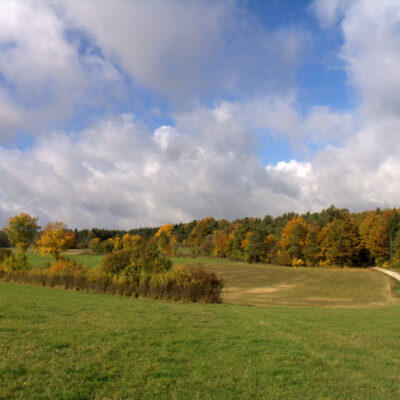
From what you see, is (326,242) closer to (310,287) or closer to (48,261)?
(310,287)

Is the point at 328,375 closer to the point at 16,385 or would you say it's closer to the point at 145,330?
the point at 145,330

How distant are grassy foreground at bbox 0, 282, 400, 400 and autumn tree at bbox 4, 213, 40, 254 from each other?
2833 inches

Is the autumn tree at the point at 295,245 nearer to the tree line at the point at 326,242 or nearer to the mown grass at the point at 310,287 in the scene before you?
the tree line at the point at 326,242

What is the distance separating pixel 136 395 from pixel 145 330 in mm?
4066

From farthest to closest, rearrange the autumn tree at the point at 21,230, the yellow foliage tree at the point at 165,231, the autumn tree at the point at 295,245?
the yellow foliage tree at the point at 165,231 < the autumn tree at the point at 295,245 < the autumn tree at the point at 21,230

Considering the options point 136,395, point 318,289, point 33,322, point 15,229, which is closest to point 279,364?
point 136,395

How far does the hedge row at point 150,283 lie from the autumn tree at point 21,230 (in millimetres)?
51274

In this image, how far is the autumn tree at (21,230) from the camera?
2879 inches

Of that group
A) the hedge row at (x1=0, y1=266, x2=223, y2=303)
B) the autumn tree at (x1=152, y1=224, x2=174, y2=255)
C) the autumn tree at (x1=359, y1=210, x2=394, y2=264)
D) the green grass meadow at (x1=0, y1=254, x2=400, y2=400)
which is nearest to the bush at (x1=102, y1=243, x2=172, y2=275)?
the hedge row at (x1=0, y1=266, x2=223, y2=303)

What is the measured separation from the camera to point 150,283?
931 inches

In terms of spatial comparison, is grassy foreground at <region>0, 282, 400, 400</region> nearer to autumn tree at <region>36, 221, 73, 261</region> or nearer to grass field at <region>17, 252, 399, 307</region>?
grass field at <region>17, 252, 399, 307</region>

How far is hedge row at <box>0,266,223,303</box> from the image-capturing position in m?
22.5

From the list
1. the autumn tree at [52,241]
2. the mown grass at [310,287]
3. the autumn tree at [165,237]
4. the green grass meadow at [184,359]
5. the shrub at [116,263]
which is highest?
the autumn tree at [165,237]

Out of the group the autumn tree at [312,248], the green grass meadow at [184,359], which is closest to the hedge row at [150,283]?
the green grass meadow at [184,359]
